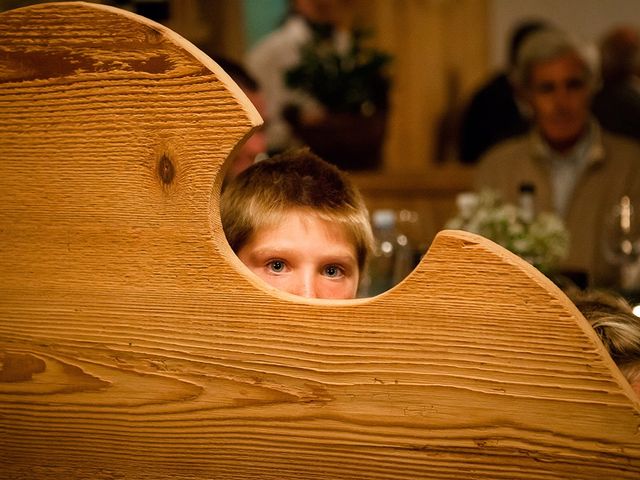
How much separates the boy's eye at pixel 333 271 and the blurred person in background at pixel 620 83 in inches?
120

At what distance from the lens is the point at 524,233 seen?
1952 millimetres

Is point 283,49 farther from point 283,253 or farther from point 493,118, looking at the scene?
point 283,253

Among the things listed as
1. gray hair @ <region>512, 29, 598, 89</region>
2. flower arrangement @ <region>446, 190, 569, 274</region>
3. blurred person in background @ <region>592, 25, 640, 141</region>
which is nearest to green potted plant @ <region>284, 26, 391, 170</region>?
gray hair @ <region>512, 29, 598, 89</region>

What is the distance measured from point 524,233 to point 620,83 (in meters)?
2.42

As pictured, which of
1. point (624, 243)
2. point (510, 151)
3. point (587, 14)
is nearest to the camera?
point (624, 243)

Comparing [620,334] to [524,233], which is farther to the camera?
[524,233]

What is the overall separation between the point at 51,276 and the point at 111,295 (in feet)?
0.21

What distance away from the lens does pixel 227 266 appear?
0.70 meters

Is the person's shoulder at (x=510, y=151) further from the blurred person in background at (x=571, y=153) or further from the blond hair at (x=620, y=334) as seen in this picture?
the blond hair at (x=620, y=334)

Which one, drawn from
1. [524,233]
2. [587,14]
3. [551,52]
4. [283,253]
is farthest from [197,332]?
[587,14]

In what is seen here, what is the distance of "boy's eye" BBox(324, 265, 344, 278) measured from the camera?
109 centimetres

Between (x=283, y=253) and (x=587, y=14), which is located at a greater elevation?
(x=587, y=14)

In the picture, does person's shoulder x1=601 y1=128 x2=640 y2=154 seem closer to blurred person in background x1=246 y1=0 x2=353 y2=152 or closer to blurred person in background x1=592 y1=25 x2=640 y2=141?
blurred person in background x1=592 y1=25 x2=640 y2=141

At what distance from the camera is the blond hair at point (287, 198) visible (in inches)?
41.8
